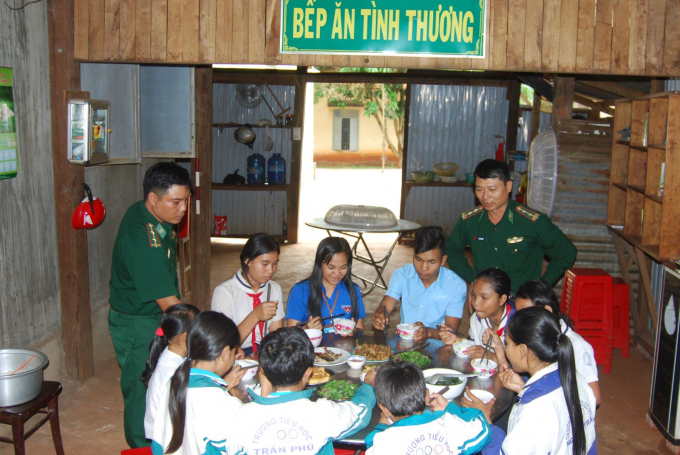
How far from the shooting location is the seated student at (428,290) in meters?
3.95

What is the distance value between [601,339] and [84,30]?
519cm

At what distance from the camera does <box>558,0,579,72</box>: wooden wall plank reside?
4.45m

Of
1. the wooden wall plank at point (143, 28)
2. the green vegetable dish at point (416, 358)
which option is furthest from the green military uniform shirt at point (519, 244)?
the wooden wall plank at point (143, 28)

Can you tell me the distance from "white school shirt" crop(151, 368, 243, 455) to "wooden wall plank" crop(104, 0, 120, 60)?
3097 millimetres

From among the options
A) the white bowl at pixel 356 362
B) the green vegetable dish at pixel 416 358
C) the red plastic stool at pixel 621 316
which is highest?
the white bowl at pixel 356 362

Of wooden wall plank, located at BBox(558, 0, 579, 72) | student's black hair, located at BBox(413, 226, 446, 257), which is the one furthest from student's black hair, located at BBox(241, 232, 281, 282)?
wooden wall plank, located at BBox(558, 0, 579, 72)

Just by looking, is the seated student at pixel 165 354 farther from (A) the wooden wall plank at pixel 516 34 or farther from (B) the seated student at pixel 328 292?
(A) the wooden wall plank at pixel 516 34

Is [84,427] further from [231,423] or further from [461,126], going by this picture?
[461,126]

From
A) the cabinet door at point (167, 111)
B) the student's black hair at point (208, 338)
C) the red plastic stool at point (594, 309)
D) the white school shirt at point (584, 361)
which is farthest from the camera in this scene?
the cabinet door at point (167, 111)

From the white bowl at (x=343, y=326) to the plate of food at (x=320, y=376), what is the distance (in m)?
0.60

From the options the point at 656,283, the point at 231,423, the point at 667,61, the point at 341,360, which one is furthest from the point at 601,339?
the point at 231,423

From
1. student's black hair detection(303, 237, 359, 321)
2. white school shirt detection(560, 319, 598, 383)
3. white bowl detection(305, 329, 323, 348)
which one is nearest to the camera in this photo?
white school shirt detection(560, 319, 598, 383)

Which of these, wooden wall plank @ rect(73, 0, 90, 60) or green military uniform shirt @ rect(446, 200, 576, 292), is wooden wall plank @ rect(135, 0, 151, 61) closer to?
wooden wall plank @ rect(73, 0, 90, 60)

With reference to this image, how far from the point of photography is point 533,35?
14.7 feet
